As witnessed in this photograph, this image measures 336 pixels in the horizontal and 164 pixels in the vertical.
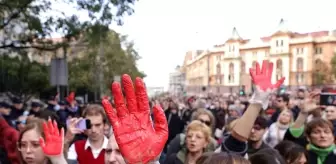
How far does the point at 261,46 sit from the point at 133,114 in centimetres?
9719

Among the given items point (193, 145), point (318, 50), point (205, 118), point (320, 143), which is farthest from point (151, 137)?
point (318, 50)

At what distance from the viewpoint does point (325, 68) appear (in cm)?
6781

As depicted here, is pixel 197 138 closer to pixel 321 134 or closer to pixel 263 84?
pixel 263 84

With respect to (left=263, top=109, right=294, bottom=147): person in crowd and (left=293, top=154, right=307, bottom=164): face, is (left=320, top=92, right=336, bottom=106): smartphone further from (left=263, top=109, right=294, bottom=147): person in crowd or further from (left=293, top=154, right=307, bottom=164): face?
(left=293, top=154, right=307, bottom=164): face

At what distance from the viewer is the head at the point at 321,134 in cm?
410

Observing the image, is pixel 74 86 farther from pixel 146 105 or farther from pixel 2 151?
pixel 146 105

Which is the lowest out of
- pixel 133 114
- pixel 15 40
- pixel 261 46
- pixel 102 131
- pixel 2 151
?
pixel 2 151

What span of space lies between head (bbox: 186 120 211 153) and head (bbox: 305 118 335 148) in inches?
42.6

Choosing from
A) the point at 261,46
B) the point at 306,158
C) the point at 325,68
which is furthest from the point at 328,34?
the point at 306,158

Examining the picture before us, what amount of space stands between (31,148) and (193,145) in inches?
63.0

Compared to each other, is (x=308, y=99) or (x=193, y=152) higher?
(x=308, y=99)

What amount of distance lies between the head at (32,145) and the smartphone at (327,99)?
3476mm

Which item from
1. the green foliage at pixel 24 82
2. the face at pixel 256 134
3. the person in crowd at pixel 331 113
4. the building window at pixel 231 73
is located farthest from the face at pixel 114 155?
the building window at pixel 231 73

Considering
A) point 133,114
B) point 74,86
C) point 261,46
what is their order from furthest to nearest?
point 261,46 → point 74,86 → point 133,114
